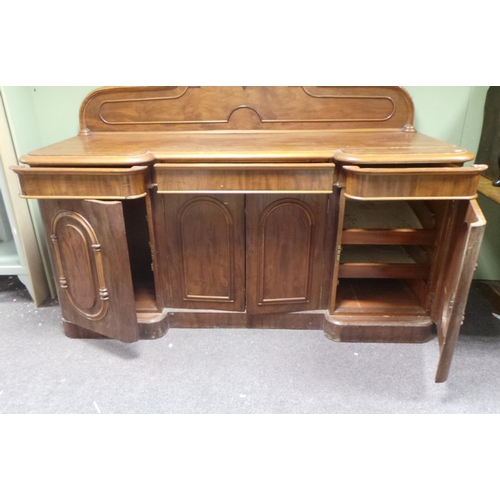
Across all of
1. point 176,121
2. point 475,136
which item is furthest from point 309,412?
point 475,136

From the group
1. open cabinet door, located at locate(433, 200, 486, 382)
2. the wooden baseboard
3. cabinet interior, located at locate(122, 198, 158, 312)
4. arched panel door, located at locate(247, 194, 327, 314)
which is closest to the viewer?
open cabinet door, located at locate(433, 200, 486, 382)

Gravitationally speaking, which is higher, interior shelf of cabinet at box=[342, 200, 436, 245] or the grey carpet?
interior shelf of cabinet at box=[342, 200, 436, 245]

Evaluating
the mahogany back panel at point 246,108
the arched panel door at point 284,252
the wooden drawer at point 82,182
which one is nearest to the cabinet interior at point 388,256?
the arched panel door at point 284,252

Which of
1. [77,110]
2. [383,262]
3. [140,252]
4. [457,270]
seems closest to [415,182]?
[457,270]

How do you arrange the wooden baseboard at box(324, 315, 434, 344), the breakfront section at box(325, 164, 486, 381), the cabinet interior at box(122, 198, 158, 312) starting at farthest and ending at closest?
1. the cabinet interior at box(122, 198, 158, 312)
2. the wooden baseboard at box(324, 315, 434, 344)
3. the breakfront section at box(325, 164, 486, 381)

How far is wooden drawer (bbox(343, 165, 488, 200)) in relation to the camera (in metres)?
1.24

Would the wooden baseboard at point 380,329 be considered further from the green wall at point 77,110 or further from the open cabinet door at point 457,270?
the green wall at point 77,110

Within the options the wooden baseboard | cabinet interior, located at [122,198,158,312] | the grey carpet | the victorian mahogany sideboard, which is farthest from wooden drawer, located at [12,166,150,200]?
the wooden baseboard

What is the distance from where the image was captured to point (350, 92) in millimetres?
1662

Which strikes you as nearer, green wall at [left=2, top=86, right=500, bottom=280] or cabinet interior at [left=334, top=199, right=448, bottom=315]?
cabinet interior at [left=334, top=199, right=448, bottom=315]

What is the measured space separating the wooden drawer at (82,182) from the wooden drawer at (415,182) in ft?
2.35

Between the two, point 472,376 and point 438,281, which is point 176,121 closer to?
point 438,281

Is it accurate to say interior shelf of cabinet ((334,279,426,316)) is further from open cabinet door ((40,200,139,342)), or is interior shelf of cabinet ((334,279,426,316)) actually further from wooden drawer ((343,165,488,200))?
open cabinet door ((40,200,139,342))

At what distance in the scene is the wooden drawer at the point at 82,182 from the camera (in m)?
1.26
